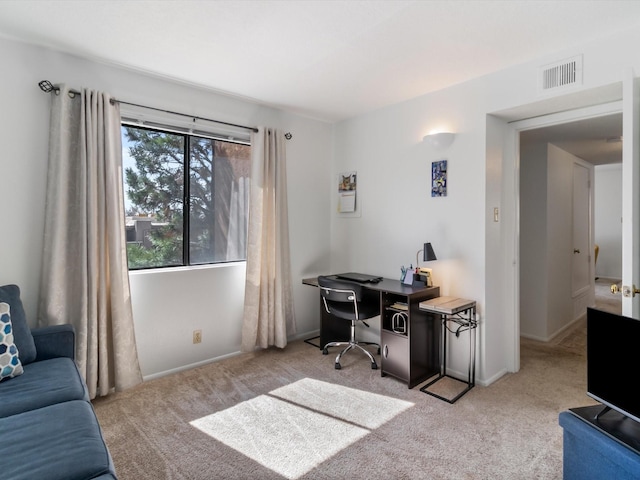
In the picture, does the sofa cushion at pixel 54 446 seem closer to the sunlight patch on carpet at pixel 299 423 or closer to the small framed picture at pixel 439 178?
the sunlight patch on carpet at pixel 299 423

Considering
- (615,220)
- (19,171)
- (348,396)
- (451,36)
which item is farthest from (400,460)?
(615,220)

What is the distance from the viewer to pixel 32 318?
7.76 feet

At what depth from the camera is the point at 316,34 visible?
2.17m

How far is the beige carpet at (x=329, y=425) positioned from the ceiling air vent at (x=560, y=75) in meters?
2.22

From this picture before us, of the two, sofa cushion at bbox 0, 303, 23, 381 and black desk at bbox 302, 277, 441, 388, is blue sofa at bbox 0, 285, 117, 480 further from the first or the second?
black desk at bbox 302, 277, 441, 388

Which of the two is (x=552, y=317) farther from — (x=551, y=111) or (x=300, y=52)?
(x=300, y=52)

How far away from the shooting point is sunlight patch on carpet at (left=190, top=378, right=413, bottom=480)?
1.96 metres

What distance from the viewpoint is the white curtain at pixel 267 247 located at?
3.35 metres

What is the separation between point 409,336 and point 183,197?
7.40 ft

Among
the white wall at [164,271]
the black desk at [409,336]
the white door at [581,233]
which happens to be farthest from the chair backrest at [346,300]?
the white door at [581,233]

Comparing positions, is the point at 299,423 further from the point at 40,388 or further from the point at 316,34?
the point at 316,34

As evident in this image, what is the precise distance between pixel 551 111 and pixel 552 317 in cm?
241

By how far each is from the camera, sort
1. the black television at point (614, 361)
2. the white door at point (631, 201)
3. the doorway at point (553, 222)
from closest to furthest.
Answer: the black television at point (614, 361) < the white door at point (631, 201) < the doorway at point (553, 222)

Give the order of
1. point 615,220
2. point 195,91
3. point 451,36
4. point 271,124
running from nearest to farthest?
1. point 451,36
2. point 195,91
3. point 271,124
4. point 615,220
